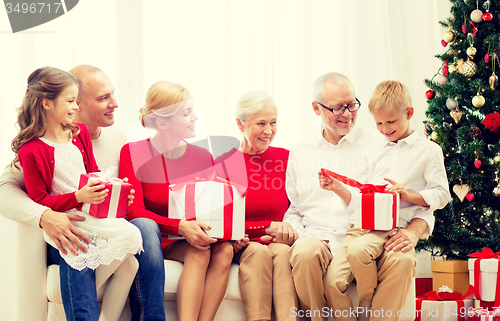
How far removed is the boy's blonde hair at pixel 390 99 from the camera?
6.53 ft

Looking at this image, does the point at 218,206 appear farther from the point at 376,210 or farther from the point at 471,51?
the point at 471,51

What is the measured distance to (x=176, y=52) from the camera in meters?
3.28

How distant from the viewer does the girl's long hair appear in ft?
5.75

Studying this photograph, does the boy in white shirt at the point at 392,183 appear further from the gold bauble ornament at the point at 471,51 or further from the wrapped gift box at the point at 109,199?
the gold bauble ornament at the point at 471,51

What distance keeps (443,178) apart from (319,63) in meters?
1.79

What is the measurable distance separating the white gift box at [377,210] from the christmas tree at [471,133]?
3.94 ft

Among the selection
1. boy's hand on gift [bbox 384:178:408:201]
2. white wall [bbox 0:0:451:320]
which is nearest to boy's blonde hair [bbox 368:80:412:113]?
boy's hand on gift [bbox 384:178:408:201]

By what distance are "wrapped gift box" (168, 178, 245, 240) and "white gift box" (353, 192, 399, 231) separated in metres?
0.48

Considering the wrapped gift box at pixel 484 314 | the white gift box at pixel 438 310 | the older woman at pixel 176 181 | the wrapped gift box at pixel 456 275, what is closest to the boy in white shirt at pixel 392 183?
the older woman at pixel 176 181

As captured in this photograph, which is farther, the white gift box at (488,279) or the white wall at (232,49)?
the white wall at (232,49)

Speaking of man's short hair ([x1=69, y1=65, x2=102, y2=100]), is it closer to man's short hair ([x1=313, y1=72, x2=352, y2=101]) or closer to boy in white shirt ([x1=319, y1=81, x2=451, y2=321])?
man's short hair ([x1=313, y1=72, x2=352, y2=101])

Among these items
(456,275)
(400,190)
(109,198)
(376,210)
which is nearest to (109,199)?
(109,198)

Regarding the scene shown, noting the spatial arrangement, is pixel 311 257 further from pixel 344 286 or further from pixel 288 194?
pixel 288 194

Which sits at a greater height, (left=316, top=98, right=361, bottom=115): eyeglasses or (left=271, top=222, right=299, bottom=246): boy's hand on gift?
(left=316, top=98, right=361, bottom=115): eyeglasses
